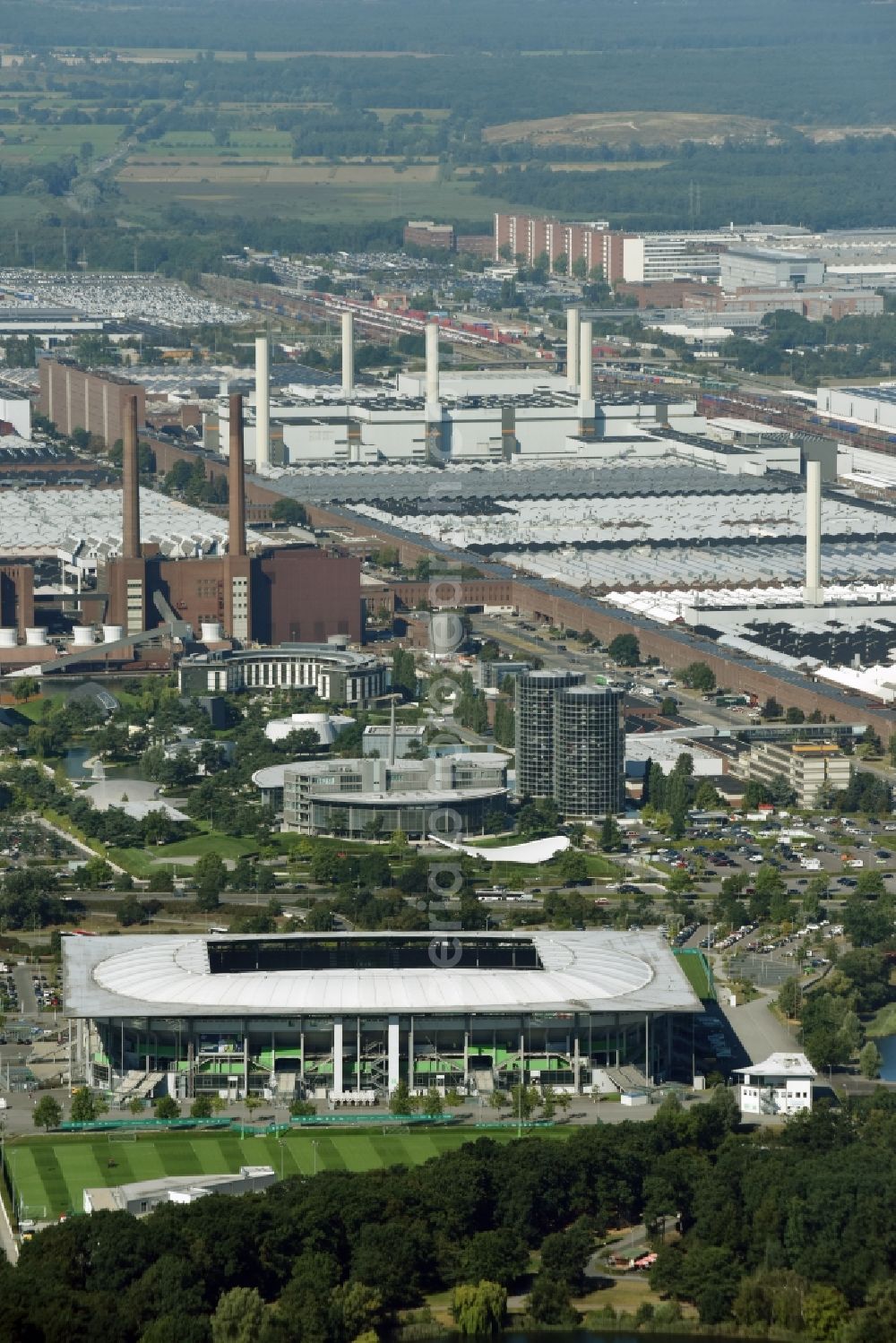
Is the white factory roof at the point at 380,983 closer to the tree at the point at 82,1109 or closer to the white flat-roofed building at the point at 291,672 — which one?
the tree at the point at 82,1109

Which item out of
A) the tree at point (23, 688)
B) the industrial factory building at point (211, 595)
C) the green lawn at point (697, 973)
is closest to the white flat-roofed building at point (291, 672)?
the industrial factory building at point (211, 595)

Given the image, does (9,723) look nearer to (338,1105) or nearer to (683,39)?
(338,1105)

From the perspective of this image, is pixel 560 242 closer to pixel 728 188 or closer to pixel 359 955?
pixel 728 188

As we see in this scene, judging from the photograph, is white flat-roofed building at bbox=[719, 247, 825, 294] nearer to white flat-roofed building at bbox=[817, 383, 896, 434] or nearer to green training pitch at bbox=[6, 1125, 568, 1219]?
white flat-roofed building at bbox=[817, 383, 896, 434]

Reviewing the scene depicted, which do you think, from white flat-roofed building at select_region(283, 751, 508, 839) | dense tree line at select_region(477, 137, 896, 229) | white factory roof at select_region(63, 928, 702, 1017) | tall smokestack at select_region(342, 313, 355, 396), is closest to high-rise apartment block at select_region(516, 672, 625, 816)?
white flat-roofed building at select_region(283, 751, 508, 839)

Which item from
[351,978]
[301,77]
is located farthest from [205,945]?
[301,77]
